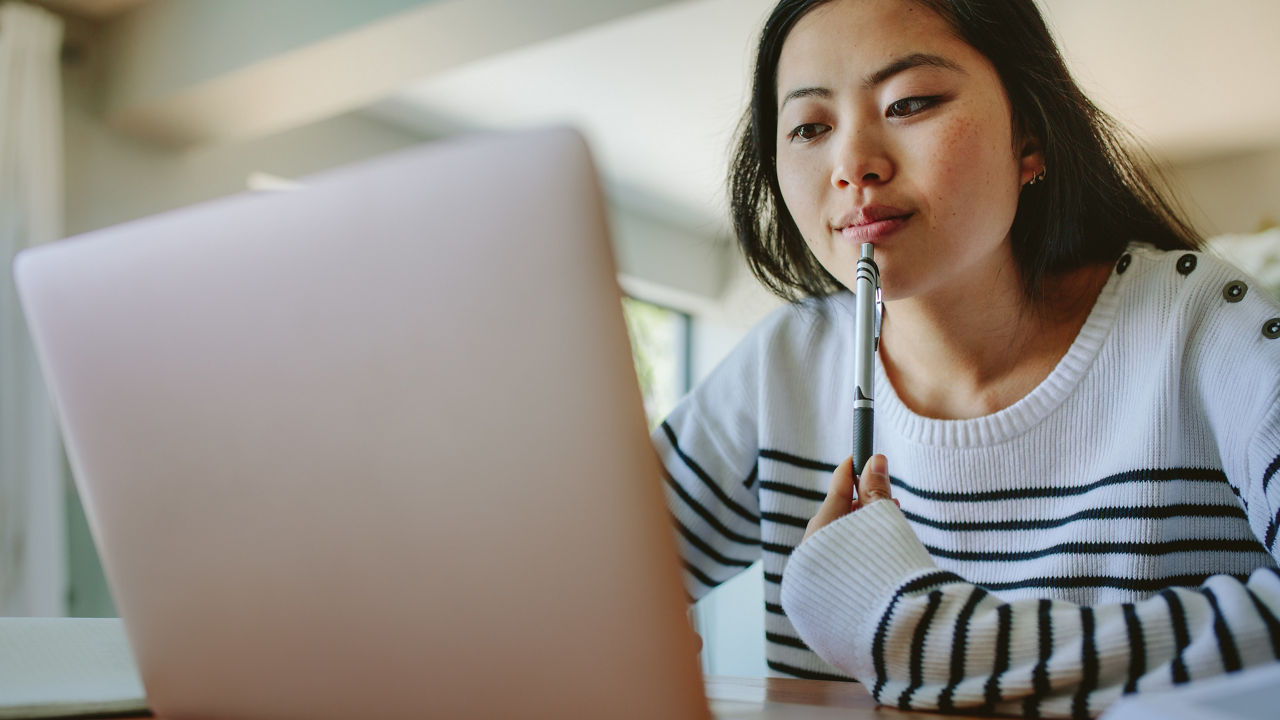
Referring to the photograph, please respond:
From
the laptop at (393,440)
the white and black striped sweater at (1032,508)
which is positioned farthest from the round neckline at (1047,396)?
the laptop at (393,440)

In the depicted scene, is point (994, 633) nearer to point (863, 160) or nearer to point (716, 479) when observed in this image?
point (863, 160)

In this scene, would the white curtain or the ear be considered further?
the white curtain

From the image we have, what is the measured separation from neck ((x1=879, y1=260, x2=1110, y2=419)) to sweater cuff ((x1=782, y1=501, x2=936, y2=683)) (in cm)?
35

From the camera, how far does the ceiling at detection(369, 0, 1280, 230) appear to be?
11.7 ft

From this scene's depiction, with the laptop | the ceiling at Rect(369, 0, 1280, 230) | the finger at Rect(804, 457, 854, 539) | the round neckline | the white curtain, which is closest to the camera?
the laptop

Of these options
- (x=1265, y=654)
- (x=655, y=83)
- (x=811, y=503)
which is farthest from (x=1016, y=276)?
(x=655, y=83)

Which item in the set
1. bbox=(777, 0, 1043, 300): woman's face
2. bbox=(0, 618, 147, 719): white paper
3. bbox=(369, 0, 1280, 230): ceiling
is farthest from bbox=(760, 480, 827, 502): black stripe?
bbox=(369, 0, 1280, 230): ceiling

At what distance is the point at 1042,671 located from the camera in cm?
49

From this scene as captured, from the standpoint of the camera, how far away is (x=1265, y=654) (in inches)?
18.2

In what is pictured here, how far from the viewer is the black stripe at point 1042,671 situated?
49 centimetres

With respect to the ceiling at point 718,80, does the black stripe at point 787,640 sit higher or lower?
lower

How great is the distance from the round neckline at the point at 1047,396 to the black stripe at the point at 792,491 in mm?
129

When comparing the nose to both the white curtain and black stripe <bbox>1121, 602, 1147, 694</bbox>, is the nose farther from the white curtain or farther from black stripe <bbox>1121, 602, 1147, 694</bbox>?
the white curtain

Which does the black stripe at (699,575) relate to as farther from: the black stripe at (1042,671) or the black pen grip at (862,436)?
the black stripe at (1042,671)
